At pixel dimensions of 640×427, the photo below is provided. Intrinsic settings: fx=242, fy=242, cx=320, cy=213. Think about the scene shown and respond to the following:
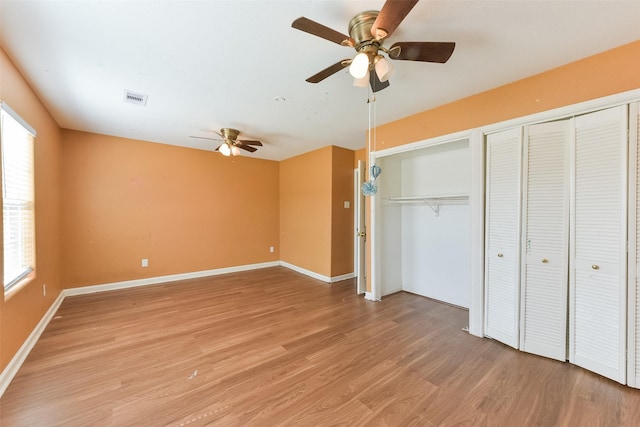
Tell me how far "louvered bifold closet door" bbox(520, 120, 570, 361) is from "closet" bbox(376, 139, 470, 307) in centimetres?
82

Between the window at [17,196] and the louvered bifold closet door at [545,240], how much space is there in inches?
171

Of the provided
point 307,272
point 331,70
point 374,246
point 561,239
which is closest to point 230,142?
point 331,70

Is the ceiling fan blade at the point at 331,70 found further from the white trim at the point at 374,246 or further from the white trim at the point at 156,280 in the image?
the white trim at the point at 156,280

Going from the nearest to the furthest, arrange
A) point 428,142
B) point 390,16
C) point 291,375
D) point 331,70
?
point 390,16
point 331,70
point 291,375
point 428,142

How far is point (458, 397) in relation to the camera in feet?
5.68

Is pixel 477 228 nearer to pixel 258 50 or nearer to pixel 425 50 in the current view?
pixel 425 50

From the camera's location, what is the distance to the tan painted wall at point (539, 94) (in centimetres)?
182

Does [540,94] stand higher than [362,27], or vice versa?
[362,27]

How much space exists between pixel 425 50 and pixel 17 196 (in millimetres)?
3531

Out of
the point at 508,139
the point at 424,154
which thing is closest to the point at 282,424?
the point at 508,139

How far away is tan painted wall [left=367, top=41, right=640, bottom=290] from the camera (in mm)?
1822

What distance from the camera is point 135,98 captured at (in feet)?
8.55

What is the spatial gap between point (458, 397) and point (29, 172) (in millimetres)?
4311

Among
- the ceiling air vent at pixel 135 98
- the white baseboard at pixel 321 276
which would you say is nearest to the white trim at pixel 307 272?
the white baseboard at pixel 321 276
